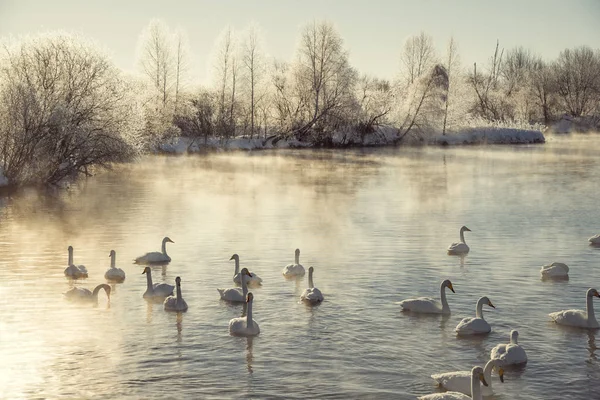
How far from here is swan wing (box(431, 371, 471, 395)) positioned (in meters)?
14.0

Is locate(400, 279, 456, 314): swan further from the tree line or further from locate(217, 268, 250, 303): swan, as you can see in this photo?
the tree line

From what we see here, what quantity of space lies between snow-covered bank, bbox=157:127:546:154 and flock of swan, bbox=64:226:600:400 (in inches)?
2482

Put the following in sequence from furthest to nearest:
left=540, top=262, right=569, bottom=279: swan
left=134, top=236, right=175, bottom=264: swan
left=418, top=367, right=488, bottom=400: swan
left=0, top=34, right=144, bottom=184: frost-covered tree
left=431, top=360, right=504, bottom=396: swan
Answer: left=0, top=34, right=144, bottom=184: frost-covered tree
left=134, top=236, right=175, bottom=264: swan
left=540, top=262, right=569, bottom=279: swan
left=431, top=360, right=504, bottom=396: swan
left=418, top=367, right=488, bottom=400: swan

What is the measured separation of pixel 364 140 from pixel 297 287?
246 ft

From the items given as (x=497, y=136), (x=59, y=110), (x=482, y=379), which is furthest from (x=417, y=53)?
(x=482, y=379)

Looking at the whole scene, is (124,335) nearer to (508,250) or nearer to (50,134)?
(508,250)

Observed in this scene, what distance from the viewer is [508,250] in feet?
89.8

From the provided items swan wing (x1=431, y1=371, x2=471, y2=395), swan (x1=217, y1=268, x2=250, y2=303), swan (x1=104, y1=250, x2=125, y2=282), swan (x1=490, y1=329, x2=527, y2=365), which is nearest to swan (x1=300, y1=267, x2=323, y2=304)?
swan (x1=217, y1=268, x2=250, y2=303)

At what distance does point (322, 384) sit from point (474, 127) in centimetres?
9148

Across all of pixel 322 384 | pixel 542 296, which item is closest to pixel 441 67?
pixel 542 296

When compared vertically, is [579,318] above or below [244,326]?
above

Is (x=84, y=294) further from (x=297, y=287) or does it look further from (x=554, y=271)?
(x=554, y=271)

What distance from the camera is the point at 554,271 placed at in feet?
74.1

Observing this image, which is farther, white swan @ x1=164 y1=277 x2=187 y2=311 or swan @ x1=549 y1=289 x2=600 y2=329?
white swan @ x1=164 y1=277 x2=187 y2=311
